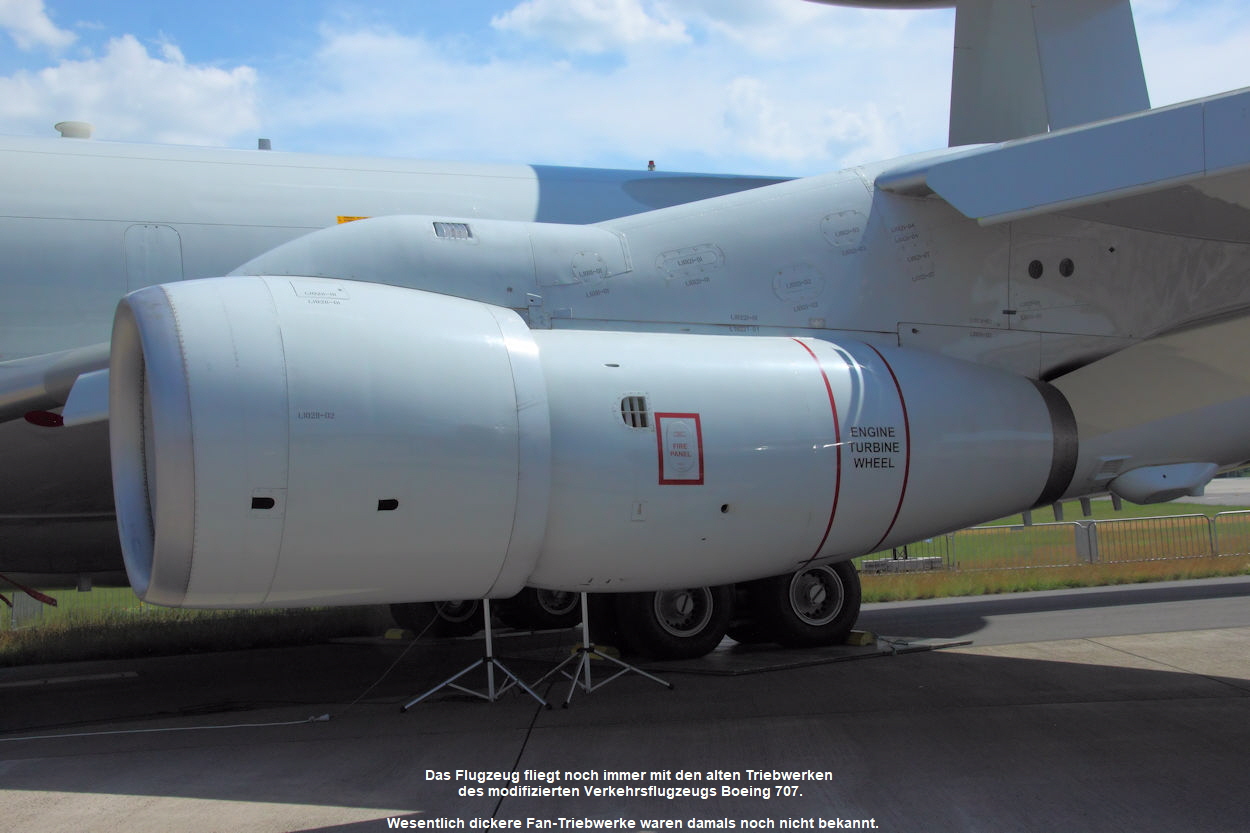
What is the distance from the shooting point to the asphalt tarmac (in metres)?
5.14

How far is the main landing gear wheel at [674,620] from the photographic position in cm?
904

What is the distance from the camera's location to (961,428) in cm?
680

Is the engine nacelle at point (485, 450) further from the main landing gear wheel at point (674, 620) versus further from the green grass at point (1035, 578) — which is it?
the green grass at point (1035, 578)

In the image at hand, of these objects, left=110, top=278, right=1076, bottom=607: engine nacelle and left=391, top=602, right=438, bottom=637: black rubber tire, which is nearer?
left=110, top=278, right=1076, bottom=607: engine nacelle

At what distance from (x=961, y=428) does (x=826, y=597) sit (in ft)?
12.1

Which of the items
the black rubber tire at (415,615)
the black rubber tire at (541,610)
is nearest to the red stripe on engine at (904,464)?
the black rubber tire at (541,610)

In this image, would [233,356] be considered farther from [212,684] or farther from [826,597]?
[826,597]

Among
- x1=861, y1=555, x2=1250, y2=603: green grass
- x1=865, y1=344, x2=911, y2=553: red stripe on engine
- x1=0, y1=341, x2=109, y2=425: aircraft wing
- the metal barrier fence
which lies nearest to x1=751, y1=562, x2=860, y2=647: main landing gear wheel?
x1=865, y1=344, x2=911, y2=553: red stripe on engine

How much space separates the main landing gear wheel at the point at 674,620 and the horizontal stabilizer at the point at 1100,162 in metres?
4.06

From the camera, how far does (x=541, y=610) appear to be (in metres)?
11.5

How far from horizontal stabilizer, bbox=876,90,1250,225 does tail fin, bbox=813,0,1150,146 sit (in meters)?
2.39

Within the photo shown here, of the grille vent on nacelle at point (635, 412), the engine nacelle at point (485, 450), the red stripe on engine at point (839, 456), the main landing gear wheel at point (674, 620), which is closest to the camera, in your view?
the engine nacelle at point (485, 450)

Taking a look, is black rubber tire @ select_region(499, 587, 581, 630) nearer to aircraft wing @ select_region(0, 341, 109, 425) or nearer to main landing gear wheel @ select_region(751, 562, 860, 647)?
main landing gear wheel @ select_region(751, 562, 860, 647)

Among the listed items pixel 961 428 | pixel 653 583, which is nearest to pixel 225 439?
pixel 653 583
